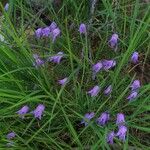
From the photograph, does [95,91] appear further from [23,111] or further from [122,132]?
[23,111]

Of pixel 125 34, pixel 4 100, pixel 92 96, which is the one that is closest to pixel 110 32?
pixel 125 34

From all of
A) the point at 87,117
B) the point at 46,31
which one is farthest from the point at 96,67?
the point at 46,31

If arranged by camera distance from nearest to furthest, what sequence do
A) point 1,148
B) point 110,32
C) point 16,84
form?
point 1,148 → point 16,84 → point 110,32

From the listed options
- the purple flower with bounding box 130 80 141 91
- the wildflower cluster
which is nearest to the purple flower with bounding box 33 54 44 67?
the wildflower cluster

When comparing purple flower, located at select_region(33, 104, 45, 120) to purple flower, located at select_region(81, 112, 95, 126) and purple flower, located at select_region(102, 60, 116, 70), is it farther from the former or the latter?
purple flower, located at select_region(102, 60, 116, 70)

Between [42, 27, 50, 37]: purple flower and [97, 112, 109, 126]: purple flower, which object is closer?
[97, 112, 109, 126]: purple flower

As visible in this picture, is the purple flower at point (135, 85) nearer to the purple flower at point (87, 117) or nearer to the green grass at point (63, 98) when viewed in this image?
the green grass at point (63, 98)

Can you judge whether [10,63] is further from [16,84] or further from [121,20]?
[121,20]

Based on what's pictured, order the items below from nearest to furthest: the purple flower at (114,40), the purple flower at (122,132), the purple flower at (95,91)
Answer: the purple flower at (122,132) < the purple flower at (95,91) < the purple flower at (114,40)

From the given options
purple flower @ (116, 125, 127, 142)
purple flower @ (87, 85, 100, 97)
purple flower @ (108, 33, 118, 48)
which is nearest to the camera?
purple flower @ (116, 125, 127, 142)

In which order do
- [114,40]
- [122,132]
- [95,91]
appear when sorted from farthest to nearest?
[114,40] → [95,91] → [122,132]

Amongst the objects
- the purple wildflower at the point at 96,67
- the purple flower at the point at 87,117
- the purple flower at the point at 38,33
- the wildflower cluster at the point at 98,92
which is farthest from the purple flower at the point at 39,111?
the purple flower at the point at 38,33
